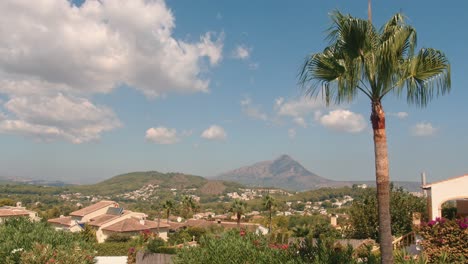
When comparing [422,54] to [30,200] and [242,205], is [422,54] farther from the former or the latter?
[30,200]

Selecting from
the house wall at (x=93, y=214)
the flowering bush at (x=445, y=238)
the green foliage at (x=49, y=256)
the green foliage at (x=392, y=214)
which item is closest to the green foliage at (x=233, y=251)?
the flowering bush at (x=445, y=238)

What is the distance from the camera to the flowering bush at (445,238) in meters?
12.5

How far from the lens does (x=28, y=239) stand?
708 inches

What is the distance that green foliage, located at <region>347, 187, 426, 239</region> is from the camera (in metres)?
32.6

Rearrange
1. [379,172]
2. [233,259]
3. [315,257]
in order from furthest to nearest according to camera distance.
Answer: [233,259]
[315,257]
[379,172]

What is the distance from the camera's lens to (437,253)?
42.7 feet

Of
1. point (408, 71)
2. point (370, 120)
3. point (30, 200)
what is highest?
point (408, 71)

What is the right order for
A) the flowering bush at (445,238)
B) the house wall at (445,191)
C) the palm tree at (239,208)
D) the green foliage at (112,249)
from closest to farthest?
the flowering bush at (445,238), the house wall at (445,191), the green foliage at (112,249), the palm tree at (239,208)

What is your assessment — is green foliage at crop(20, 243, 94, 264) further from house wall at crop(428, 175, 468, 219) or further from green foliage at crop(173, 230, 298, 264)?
house wall at crop(428, 175, 468, 219)

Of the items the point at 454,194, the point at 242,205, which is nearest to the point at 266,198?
the point at 242,205

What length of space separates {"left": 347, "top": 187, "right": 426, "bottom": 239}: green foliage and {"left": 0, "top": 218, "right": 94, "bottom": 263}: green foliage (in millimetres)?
23978

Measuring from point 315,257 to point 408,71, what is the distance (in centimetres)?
465

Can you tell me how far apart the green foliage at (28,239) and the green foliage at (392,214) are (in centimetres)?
2398

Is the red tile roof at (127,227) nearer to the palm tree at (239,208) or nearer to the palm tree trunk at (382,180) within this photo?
the palm tree at (239,208)
